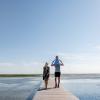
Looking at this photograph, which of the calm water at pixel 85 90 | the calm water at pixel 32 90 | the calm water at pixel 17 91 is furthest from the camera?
the calm water at pixel 85 90

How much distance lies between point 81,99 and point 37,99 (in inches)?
182

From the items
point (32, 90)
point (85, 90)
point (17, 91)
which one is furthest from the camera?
point (32, 90)

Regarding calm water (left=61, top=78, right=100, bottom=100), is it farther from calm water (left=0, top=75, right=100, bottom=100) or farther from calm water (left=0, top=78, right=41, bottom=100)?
calm water (left=0, top=78, right=41, bottom=100)

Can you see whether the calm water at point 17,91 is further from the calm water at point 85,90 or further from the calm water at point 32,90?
the calm water at point 85,90

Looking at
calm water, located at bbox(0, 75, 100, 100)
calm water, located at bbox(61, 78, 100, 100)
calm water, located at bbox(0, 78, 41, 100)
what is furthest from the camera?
calm water, located at bbox(61, 78, 100, 100)

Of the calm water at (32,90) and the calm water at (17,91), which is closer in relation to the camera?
the calm water at (17,91)

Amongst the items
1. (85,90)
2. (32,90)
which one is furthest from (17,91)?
(85,90)

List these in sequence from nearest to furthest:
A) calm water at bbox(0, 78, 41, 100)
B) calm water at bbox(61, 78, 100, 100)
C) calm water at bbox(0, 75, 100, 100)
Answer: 1. calm water at bbox(0, 78, 41, 100)
2. calm water at bbox(0, 75, 100, 100)
3. calm water at bbox(61, 78, 100, 100)

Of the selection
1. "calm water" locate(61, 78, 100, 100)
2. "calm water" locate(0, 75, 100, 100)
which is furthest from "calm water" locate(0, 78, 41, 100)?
"calm water" locate(61, 78, 100, 100)

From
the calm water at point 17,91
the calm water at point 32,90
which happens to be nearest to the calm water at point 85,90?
the calm water at point 32,90

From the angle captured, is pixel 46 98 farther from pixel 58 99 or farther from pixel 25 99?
pixel 25 99

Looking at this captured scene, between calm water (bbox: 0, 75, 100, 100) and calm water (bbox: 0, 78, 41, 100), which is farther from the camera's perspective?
calm water (bbox: 0, 75, 100, 100)

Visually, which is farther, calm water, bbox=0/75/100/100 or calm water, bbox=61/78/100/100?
calm water, bbox=61/78/100/100

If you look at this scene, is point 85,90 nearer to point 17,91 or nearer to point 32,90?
point 32,90
